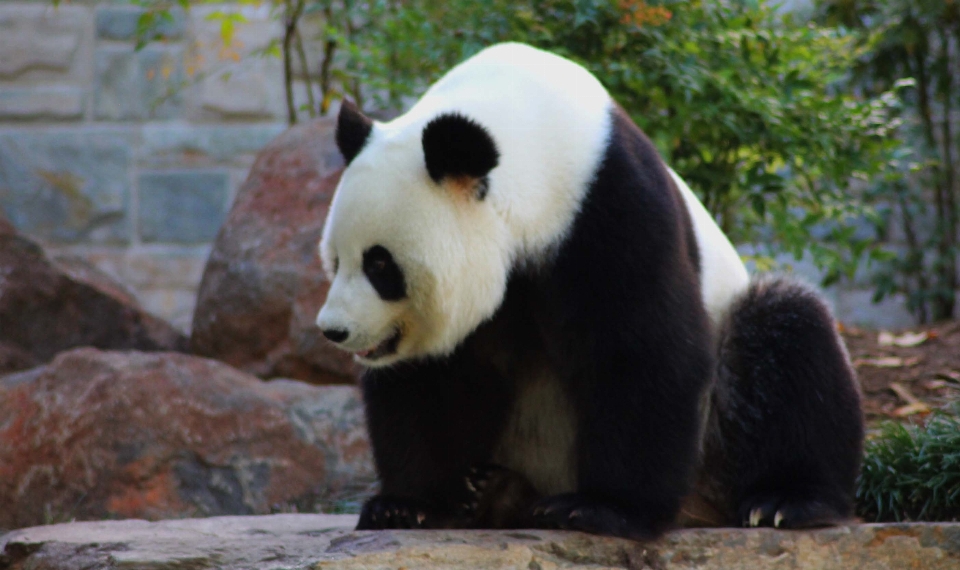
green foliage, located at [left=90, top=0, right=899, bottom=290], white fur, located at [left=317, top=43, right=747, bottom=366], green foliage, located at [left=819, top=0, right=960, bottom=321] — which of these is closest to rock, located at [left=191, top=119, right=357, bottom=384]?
green foliage, located at [left=90, top=0, right=899, bottom=290]

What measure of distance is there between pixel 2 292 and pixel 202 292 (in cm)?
95

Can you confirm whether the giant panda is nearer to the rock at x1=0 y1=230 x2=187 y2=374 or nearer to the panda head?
the panda head

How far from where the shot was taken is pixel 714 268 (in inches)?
126

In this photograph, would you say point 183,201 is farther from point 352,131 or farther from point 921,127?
point 352,131

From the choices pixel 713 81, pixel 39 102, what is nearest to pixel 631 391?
pixel 713 81

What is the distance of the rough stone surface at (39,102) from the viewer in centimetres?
802

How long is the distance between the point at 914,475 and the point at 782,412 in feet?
3.37

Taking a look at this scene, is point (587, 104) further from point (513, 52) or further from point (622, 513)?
point (622, 513)

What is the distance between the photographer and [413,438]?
2980 mm

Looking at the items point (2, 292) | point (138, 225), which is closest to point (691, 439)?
point (2, 292)

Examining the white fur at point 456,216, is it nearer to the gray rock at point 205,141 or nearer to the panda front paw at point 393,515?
the panda front paw at point 393,515

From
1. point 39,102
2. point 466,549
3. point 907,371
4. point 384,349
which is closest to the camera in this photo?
point 466,549

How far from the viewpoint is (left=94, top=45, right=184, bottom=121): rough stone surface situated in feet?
26.4

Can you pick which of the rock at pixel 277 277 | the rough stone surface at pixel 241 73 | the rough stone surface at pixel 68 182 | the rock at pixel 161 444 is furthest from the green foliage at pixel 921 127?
the rough stone surface at pixel 68 182
